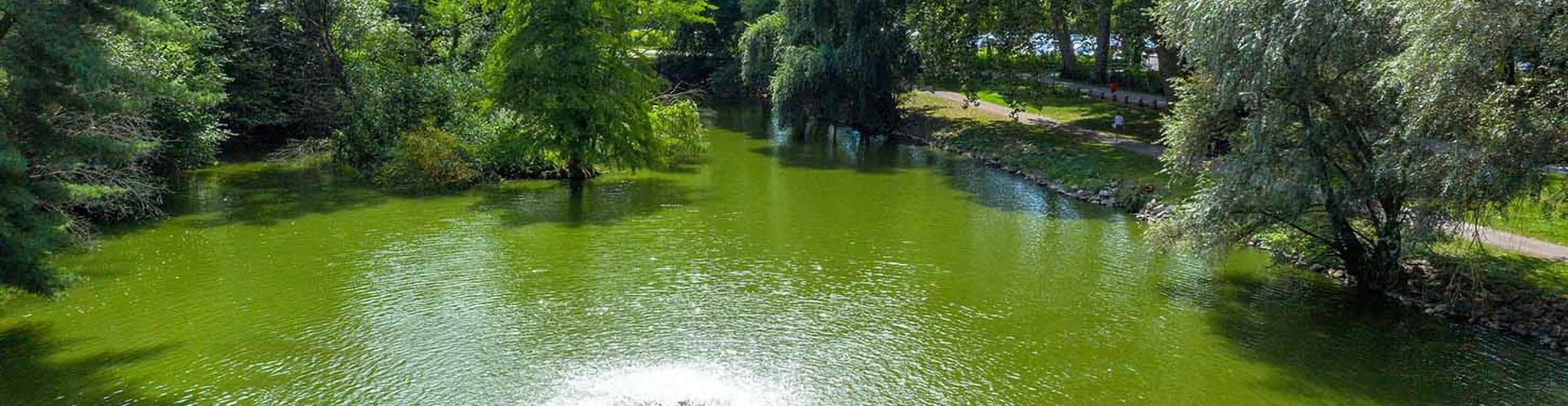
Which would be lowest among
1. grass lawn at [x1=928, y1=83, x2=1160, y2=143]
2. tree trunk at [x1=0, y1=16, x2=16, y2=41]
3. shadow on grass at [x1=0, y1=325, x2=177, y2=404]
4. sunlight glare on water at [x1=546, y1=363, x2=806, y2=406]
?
sunlight glare on water at [x1=546, y1=363, x2=806, y2=406]

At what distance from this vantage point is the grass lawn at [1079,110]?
123 feet

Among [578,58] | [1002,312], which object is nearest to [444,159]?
[578,58]

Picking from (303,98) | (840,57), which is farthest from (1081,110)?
(303,98)

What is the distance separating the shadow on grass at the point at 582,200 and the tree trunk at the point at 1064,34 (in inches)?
602

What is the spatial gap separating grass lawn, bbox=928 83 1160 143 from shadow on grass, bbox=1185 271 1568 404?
17.5 m

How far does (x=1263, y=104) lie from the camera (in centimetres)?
1647

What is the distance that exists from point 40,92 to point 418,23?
30768mm

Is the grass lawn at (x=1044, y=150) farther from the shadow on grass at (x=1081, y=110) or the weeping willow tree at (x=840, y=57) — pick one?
the weeping willow tree at (x=840, y=57)

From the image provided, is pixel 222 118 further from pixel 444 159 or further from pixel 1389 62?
pixel 1389 62

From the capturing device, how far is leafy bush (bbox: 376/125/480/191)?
28.9m

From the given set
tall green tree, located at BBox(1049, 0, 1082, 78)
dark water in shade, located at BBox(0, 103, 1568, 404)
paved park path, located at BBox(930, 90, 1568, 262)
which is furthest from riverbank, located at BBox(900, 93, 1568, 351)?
tall green tree, located at BBox(1049, 0, 1082, 78)

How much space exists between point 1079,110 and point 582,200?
2439 centimetres

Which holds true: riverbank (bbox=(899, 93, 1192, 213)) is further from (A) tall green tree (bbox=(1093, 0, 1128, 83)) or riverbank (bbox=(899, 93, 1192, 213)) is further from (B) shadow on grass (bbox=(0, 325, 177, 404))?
(B) shadow on grass (bbox=(0, 325, 177, 404))

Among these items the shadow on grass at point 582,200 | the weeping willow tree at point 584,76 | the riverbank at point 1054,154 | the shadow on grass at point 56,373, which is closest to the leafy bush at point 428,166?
the shadow on grass at point 582,200
